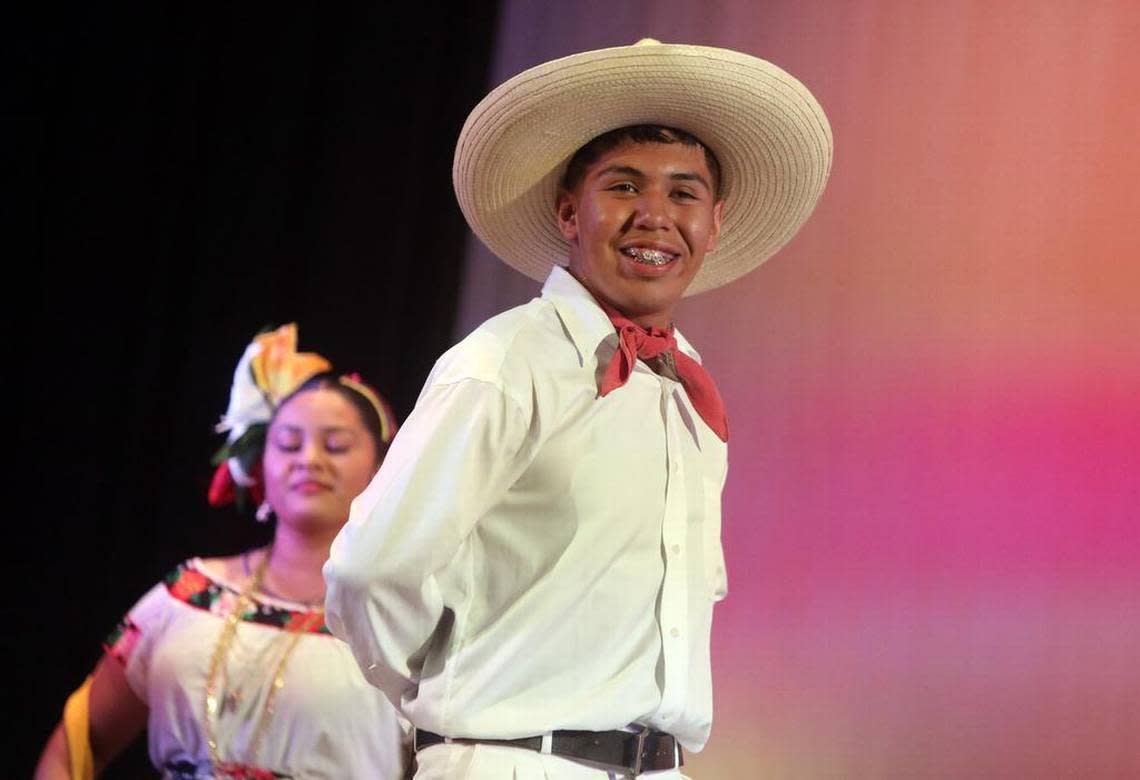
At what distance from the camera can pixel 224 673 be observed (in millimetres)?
3342

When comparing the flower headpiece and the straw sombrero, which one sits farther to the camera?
the flower headpiece

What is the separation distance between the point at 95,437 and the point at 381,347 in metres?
0.83

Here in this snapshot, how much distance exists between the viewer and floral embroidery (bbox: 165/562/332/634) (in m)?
3.40

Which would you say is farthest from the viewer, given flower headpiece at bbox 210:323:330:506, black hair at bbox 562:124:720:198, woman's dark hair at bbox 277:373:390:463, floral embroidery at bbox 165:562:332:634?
flower headpiece at bbox 210:323:330:506

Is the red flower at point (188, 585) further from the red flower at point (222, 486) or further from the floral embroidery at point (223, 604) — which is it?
the red flower at point (222, 486)

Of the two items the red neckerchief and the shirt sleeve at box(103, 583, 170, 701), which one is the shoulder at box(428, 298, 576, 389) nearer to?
the red neckerchief

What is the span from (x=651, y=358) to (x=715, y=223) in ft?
1.13

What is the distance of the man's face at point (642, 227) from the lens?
2086mm

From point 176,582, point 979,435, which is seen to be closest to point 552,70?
point 979,435

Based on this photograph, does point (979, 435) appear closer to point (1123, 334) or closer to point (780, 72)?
point (1123, 334)

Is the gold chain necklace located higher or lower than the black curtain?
lower

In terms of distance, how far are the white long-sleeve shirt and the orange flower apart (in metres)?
1.82

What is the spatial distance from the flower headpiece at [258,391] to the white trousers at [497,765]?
79.2 inches

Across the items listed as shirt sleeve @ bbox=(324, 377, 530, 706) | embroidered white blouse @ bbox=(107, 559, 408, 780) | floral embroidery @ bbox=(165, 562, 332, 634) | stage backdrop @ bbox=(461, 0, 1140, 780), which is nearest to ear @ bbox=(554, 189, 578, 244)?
shirt sleeve @ bbox=(324, 377, 530, 706)
